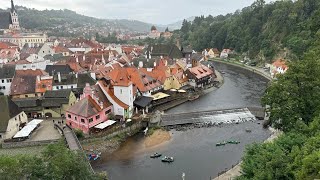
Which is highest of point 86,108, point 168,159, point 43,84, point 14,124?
point 43,84

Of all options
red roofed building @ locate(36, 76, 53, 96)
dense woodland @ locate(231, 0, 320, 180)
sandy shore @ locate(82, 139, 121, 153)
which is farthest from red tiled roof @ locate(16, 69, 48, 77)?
dense woodland @ locate(231, 0, 320, 180)

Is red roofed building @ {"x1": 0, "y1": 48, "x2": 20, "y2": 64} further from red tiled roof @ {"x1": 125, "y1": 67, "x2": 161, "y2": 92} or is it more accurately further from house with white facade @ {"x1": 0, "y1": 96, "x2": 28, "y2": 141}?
house with white facade @ {"x1": 0, "y1": 96, "x2": 28, "y2": 141}

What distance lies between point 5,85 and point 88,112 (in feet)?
68.9

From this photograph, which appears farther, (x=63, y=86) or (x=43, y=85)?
(x=63, y=86)

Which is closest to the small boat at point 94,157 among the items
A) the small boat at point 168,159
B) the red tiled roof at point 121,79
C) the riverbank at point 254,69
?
the small boat at point 168,159

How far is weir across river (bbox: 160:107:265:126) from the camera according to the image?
44.3 metres

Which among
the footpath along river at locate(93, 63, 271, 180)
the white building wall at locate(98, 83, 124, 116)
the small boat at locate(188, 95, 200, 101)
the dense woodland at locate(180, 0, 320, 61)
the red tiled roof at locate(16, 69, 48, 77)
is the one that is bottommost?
the footpath along river at locate(93, 63, 271, 180)

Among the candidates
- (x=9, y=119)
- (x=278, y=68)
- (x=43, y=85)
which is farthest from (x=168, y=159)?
(x=278, y=68)

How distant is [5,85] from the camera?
51406 mm

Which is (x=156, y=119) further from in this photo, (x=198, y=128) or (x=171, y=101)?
(x=171, y=101)

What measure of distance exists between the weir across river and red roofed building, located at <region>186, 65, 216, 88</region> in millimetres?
16161

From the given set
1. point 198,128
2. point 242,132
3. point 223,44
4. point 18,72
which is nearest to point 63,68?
point 18,72

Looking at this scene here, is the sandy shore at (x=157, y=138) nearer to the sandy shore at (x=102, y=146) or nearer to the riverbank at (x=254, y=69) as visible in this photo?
the sandy shore at (x=102, y=146)

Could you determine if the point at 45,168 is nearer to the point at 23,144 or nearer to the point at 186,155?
the point at 23,144
